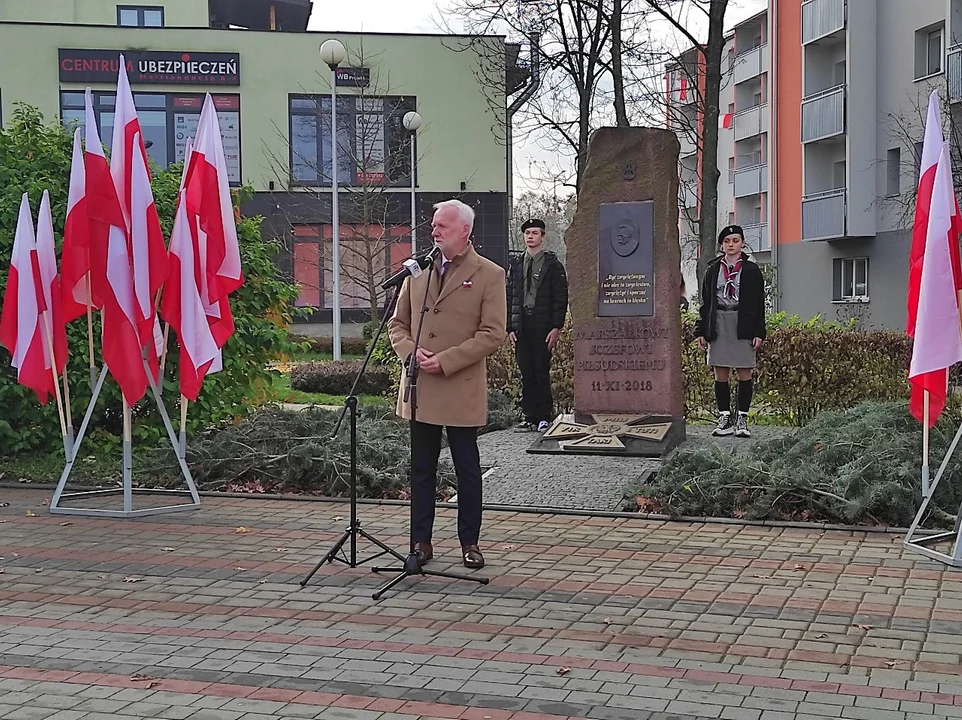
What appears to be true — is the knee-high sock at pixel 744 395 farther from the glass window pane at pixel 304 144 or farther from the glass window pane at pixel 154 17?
the glass window pane at pixel 154 17

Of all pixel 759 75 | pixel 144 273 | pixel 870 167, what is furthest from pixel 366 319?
pixel 144 273

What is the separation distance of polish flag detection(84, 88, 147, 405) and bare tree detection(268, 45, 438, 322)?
87.6ft

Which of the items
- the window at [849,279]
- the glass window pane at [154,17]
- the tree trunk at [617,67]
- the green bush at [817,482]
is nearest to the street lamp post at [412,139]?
the tree trunk at [617,67]

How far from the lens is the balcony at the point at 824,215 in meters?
37.1

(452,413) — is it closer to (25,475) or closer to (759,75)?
(25,475)

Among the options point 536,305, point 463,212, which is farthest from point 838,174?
point 463,212

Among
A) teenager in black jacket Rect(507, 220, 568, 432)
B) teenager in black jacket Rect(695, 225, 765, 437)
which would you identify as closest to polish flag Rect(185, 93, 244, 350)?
teenager in black jacket Rect(507, 220, 568, 432)

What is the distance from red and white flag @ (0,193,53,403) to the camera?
373 inches

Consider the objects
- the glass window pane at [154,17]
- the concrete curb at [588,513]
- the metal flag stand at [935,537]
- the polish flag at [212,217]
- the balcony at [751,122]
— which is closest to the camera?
the metal flag stand at [935,537]

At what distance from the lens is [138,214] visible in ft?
29.0

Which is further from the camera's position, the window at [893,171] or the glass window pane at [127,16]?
the glass window pane at [127,16]

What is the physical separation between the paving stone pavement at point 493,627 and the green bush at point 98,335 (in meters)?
2.80

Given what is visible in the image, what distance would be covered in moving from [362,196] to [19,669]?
97.8 feet

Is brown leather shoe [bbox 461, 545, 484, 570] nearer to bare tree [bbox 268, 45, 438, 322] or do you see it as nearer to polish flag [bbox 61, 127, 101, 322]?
polish flag [bbox 61, 127, 101, 322]
